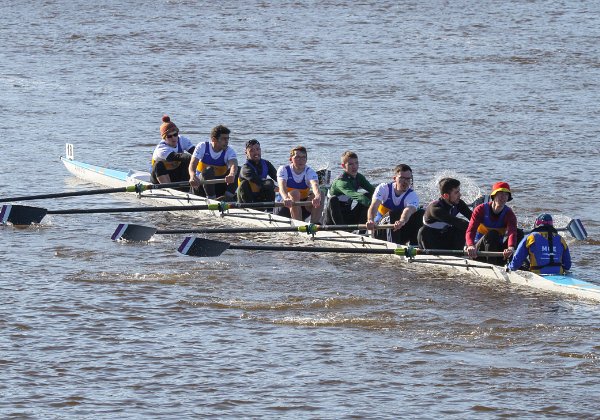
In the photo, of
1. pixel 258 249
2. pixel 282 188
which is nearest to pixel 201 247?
pixel 258 249

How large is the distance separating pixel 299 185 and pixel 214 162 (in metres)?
2.34

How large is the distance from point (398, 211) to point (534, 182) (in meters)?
7.11

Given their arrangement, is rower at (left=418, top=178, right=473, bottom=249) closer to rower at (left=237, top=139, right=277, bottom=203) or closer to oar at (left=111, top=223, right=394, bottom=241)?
oar at (left=111, top=223, right=394, bottom=241)

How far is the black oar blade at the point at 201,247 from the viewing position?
18078mm

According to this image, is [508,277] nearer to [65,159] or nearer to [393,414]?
[393,414]

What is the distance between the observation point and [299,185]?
66.8ft

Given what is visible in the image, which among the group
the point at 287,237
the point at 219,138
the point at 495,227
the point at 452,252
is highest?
the point at 219,138

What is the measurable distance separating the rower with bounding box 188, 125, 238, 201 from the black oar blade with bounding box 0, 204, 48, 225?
267 centimetres

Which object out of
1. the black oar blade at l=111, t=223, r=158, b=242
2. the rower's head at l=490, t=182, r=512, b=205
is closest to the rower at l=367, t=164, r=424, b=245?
the rower's head at l=490, t=182, r=512, b=205

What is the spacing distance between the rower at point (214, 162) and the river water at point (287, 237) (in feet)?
2.78

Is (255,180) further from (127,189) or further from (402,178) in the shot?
(402,178)

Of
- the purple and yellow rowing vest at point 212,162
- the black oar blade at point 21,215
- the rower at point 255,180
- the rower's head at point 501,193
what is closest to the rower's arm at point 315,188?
the rower at point 255,180

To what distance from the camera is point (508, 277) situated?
56.0 feet

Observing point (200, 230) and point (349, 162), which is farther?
point (349, 162)
